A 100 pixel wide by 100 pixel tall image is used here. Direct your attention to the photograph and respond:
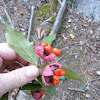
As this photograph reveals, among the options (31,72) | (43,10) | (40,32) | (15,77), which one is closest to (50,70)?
(31,72)

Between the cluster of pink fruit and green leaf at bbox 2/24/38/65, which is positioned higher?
green leaf at bbox 2/24/38/65

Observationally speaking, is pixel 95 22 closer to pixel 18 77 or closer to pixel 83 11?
pixel 83 11

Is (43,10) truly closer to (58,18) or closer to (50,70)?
(58,18)

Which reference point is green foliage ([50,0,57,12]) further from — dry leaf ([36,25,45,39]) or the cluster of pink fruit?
the cluster of pink fruit

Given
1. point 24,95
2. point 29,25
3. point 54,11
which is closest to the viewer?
point 24,95

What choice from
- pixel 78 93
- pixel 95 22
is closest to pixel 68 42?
pixel 95 22

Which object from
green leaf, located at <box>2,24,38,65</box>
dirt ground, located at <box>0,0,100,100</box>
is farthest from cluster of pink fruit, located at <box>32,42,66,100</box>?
dirt ground, located at <box>0,0,100,100</box>
